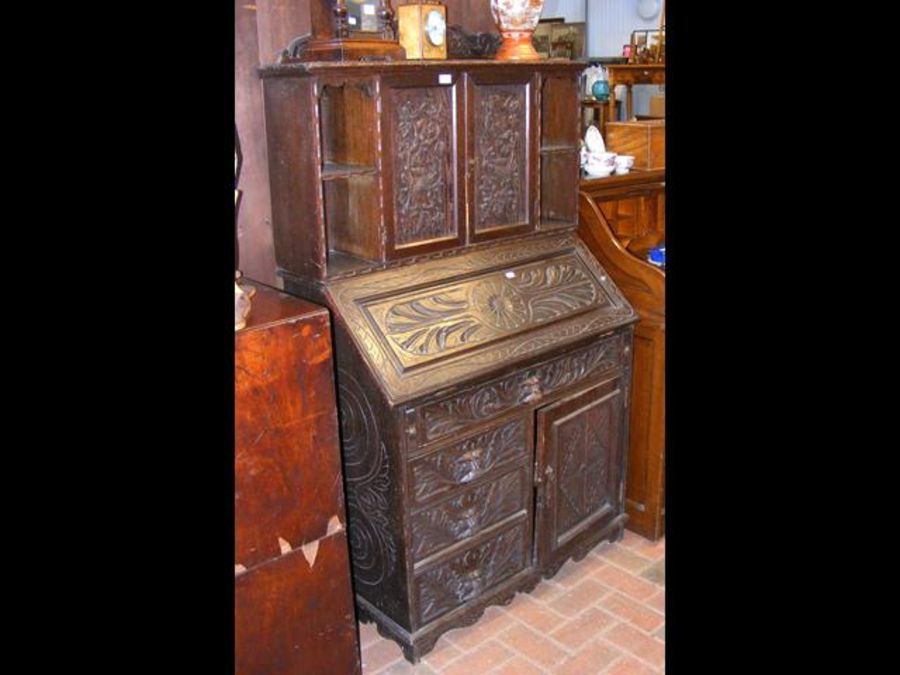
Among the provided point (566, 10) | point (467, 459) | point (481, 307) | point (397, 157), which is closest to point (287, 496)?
point (467, 459)

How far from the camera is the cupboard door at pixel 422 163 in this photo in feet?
7.84

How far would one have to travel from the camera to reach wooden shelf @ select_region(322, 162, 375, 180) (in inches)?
91.5

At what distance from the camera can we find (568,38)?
36.1ft

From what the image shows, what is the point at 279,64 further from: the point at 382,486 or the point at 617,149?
the point at 617,149

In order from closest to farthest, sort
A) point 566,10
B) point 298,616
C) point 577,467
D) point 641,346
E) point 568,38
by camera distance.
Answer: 1. point 298,616
2. point 577,467
3. point 641,346
4. point 568,38
5. point 566,10

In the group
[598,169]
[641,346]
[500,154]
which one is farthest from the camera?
[598,169]

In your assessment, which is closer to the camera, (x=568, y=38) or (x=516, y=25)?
(x=516, y=25)

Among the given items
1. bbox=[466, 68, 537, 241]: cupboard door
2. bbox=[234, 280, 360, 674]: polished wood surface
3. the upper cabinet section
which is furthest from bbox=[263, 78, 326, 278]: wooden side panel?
bbox=[466, 68, 537, 241]: cupboard door

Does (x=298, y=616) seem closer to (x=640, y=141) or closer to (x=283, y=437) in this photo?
(x=283, y=437)

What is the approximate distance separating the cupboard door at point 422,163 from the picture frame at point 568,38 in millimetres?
9032

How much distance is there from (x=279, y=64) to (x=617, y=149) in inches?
72.5

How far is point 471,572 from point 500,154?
1.36 meters

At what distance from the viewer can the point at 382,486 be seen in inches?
95.5

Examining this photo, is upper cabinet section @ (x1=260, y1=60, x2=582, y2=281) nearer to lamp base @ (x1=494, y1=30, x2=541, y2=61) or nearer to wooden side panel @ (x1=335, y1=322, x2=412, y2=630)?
lamp base @ (x1=494, y1=30, x2=541, y2=61)
